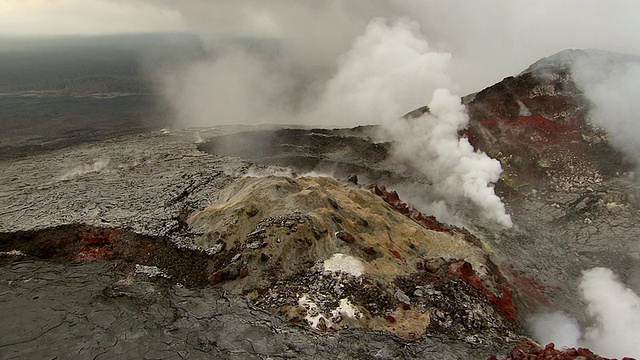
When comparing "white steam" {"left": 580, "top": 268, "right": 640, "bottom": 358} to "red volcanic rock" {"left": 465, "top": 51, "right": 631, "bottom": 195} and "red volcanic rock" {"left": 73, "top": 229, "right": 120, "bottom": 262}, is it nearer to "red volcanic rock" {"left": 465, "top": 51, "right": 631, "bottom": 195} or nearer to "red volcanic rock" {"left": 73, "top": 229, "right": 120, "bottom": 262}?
"red volcanic rock" {"left": 465, "top": 51, "right": 631, "bottom": 195}

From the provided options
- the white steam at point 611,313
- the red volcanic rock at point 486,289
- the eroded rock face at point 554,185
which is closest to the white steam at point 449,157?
the eroded rock face at point 554,185

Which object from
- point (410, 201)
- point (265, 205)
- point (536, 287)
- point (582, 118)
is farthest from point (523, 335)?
point (582, 118)

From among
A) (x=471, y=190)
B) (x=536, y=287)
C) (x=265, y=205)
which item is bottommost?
(x=265, y=205)

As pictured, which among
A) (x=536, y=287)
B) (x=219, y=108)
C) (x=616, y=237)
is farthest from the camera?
(x=219, y=108)

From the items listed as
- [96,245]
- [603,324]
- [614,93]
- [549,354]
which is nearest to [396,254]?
[549,354]

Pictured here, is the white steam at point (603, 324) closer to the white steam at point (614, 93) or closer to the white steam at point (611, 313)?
the white steam at point (611, 313)

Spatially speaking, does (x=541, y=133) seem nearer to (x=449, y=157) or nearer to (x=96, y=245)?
(x=449, y=157)

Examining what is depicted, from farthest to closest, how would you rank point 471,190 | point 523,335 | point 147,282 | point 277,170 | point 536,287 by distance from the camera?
point 277,170
point 471,190
point 536,287
point 147,282
point 523,335

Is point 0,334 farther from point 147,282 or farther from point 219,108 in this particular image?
point 219,108
